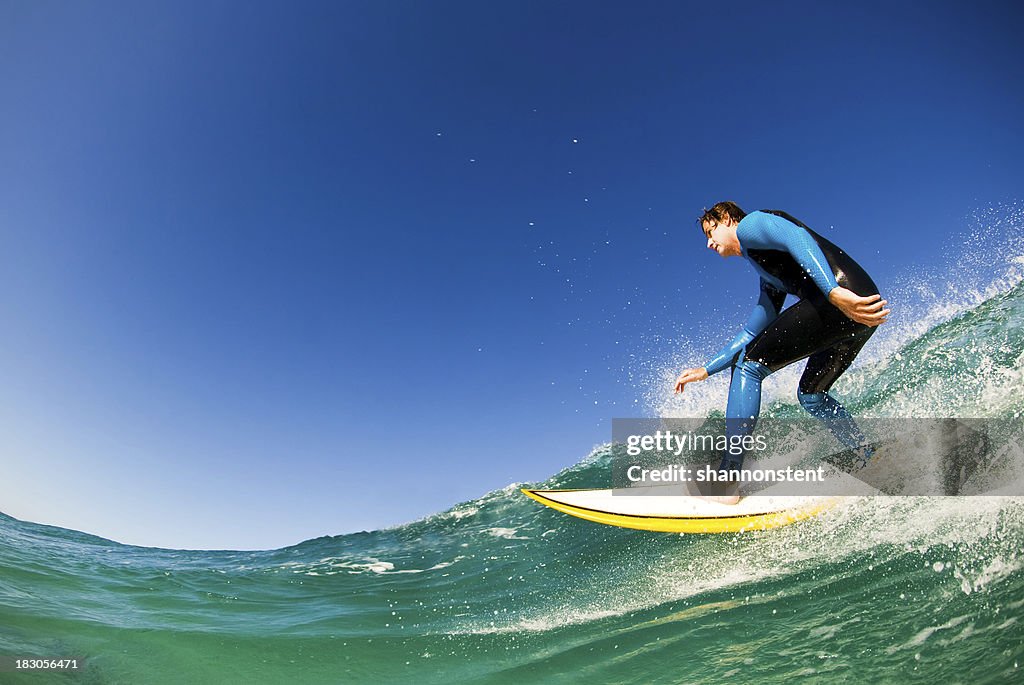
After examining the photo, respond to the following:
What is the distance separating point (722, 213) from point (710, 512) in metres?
2.18

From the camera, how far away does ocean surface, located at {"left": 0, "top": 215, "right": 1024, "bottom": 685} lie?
3.10 m

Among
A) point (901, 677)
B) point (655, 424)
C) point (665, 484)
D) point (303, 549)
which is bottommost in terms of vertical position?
point (303, 549)

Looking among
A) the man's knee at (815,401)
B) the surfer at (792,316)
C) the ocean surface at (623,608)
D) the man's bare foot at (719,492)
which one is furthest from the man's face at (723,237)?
the ocean surface at (623,608)

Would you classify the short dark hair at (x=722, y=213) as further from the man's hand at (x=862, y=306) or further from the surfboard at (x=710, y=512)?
the surfboard at (x=710, y=512)

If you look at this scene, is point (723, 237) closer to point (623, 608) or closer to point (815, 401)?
→ point (815, 401)

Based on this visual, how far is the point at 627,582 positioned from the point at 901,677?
249cm

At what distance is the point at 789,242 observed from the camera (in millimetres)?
3086

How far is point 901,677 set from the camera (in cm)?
274

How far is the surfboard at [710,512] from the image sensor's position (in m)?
3.67

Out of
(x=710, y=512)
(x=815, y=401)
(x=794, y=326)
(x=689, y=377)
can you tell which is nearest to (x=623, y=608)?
(x=710, y=512)

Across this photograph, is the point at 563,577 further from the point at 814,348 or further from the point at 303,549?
the point at 303,549

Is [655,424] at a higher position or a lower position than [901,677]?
higher

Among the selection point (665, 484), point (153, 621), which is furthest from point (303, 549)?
point (665, 484)

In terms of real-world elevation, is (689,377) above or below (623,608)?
above
